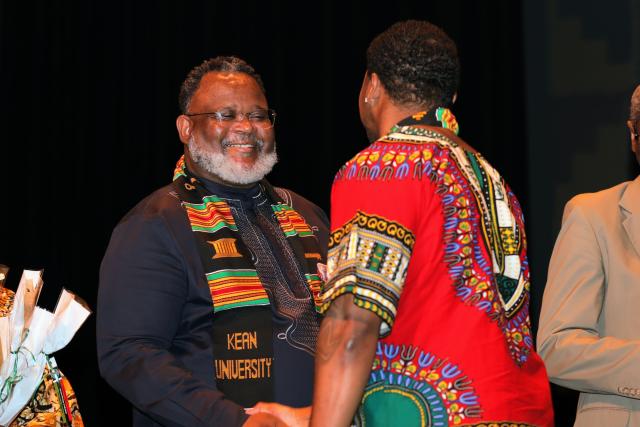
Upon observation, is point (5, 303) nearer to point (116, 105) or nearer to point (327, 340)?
point (327, 340)

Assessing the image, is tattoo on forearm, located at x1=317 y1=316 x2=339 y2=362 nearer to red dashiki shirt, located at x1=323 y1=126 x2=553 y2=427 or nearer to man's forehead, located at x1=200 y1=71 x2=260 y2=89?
red dashiki shirt, located at x1=323 y1=126 x2=553 y2=427

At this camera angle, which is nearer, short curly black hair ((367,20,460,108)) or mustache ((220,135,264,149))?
short curly black hair ((367,20,460,108))

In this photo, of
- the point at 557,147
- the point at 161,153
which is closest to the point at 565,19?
the point at 557,147

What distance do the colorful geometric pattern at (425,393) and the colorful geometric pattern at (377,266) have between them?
8cm

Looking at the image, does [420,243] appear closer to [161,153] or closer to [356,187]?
[356,187]

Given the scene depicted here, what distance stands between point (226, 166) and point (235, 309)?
47cm

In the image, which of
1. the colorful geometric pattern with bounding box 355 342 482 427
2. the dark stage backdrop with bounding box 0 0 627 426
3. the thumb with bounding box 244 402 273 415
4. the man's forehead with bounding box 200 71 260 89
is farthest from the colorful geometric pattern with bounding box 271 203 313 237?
the dark stage backdrop with bounding box 0 0 627 426

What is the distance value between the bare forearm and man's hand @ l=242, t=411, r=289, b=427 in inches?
20.5

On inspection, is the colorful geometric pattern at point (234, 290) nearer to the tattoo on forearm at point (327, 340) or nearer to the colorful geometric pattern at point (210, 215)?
the colorful geometric pattern at point (210, 215)

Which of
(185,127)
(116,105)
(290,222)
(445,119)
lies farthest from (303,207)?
(116,105)

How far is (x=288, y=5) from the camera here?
537 cm

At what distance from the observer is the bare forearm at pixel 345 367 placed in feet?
6.51

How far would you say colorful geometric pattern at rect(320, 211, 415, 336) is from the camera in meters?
2.00

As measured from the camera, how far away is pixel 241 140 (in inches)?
119
